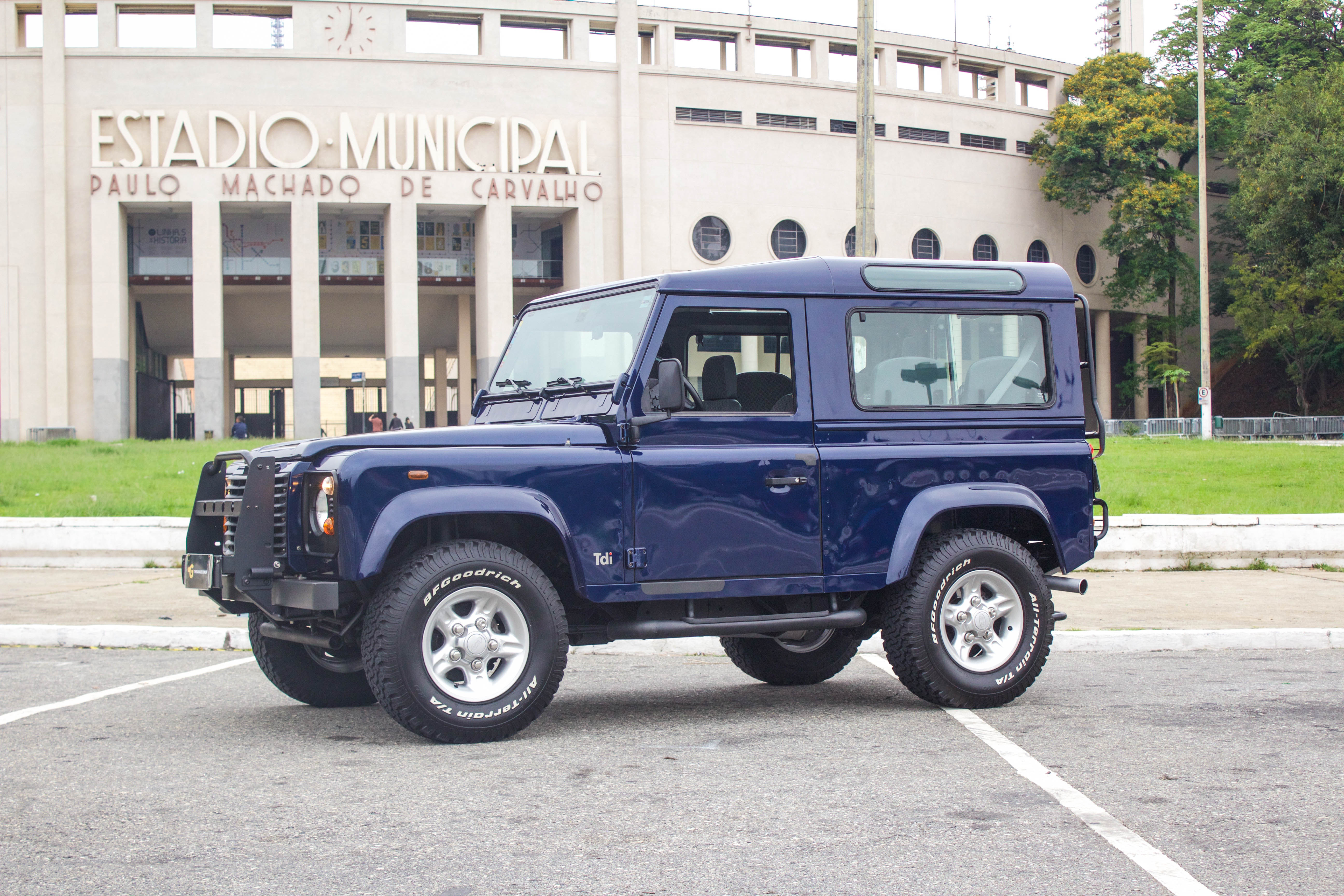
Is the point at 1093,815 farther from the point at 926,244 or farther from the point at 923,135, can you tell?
the point at 923,135

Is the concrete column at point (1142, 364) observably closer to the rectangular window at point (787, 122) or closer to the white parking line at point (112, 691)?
the rectangular window at point (787, 122)

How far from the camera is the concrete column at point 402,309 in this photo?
47469mm

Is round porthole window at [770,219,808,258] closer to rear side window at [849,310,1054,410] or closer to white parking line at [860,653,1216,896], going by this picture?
rear side window at [849,310,1054,410]

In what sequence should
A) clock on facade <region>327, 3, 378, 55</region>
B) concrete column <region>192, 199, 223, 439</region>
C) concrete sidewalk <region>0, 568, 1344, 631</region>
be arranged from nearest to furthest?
concrete sidewalk <region>0, 568, 1344, 631</region>
concrete column <region>192, 199, 223, 439</region>
clock on facade <region>327, 3, 378, 55</region>

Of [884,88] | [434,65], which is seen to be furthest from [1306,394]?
[434,65]

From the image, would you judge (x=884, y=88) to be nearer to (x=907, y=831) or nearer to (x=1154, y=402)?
(x=1154, y=402)

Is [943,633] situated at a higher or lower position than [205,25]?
lower

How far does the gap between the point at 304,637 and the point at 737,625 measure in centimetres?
213

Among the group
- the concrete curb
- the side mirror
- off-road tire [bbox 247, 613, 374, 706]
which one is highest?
the side mirror

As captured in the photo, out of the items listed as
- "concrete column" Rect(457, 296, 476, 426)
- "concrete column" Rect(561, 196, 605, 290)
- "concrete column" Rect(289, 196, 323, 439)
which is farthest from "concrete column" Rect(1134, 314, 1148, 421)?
"concrete column" Rect(289, 196, 323, 439)

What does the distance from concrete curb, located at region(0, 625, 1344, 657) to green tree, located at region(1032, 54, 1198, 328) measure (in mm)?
49448

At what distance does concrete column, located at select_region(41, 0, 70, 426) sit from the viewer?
4553 cm

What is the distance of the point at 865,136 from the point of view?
1555cm

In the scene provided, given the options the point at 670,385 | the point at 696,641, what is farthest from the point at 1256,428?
the point at 670,385
